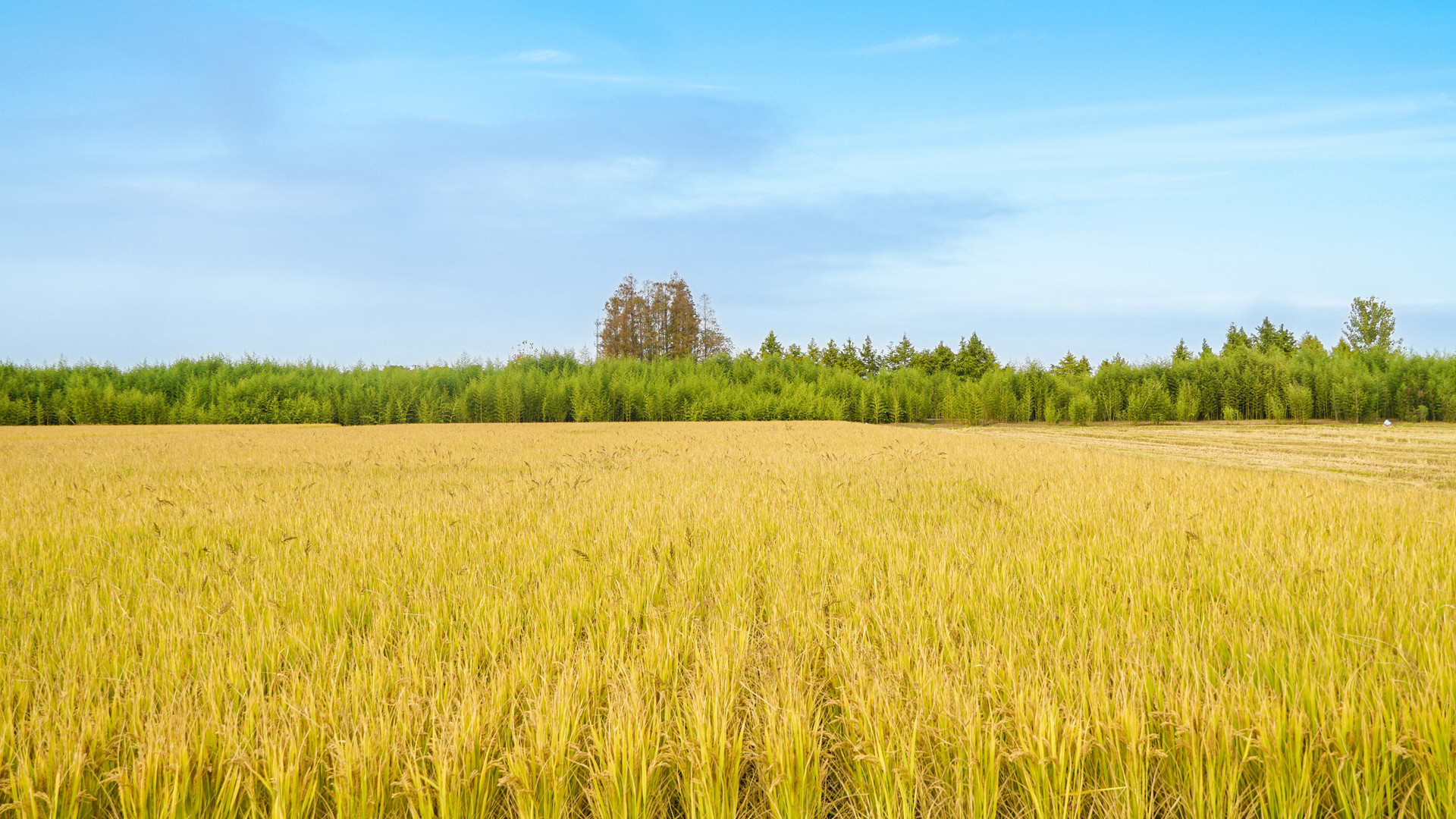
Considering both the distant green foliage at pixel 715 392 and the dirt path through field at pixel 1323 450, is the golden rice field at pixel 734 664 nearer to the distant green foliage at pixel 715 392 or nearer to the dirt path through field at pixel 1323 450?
the dirt path through field at pixel 1323 450

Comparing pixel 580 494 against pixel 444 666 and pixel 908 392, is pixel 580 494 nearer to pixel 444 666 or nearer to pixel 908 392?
pixel 444 666

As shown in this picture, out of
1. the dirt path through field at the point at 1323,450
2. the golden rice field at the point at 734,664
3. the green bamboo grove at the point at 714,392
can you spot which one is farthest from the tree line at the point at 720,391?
the golden rice field at the point at 734,664

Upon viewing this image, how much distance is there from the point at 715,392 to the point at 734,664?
92.5 feet

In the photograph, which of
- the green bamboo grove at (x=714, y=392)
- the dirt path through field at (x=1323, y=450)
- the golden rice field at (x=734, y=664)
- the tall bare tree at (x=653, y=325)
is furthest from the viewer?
the tall bare tree at (x=653, y=325)

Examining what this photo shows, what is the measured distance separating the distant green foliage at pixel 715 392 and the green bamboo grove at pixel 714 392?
6cm

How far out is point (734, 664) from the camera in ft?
5.72

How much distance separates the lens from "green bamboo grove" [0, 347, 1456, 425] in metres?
25.9

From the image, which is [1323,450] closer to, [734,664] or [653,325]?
[734,664]

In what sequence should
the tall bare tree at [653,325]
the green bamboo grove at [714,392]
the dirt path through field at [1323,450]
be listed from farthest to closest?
the tall bare tree at [653,325] < the green bamboo grove at [714,392] < the dirt path through field at [1323,450]

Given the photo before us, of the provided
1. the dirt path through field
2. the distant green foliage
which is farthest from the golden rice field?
the distant green foliage

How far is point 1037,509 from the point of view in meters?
4.33

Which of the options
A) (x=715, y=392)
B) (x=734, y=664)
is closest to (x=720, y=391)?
(x=715, y=392)

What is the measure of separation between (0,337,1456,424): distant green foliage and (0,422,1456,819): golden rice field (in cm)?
2575

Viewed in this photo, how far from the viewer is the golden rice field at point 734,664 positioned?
1.31 meters
